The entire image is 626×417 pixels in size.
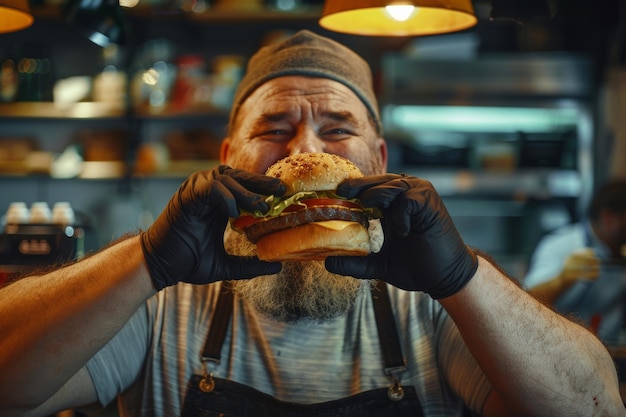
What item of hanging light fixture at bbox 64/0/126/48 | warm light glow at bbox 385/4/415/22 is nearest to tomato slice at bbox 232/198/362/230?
warm light glow at bbox 385/4/415/22

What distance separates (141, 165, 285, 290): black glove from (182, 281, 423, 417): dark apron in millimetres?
332

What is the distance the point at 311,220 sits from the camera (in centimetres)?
170

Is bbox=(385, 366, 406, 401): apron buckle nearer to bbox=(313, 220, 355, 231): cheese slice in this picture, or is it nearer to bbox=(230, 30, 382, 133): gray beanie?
bbox=(313, 220, 355, 231): cheese slice

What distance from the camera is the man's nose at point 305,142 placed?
2064mm

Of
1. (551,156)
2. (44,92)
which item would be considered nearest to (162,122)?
(44,92)

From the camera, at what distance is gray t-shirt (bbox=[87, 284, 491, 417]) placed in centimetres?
195

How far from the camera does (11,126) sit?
5445mm

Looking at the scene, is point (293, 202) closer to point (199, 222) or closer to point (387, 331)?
point (199, 222)

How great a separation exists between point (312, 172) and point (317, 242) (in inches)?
7.3

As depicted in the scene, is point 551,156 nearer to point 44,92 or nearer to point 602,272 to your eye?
point 602,272

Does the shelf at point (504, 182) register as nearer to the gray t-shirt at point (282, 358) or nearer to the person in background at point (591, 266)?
the person in background at point (591, 266)

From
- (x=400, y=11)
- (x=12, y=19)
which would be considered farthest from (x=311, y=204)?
(x=12, y=19)

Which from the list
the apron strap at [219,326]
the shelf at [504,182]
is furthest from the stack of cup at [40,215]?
the shelf at [504,182]

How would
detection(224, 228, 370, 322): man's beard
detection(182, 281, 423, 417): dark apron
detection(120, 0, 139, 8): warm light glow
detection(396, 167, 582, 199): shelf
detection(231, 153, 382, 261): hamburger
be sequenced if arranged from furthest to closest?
detection(396, 167, 582, 199): shelf < detection(120, 0, 139, 8): warm light glow < detection(224, 228, 370, 322): man's beard < detection(182, 281, 423, 417): dark apron < detection(231, 153, 382, 261): hamburger
